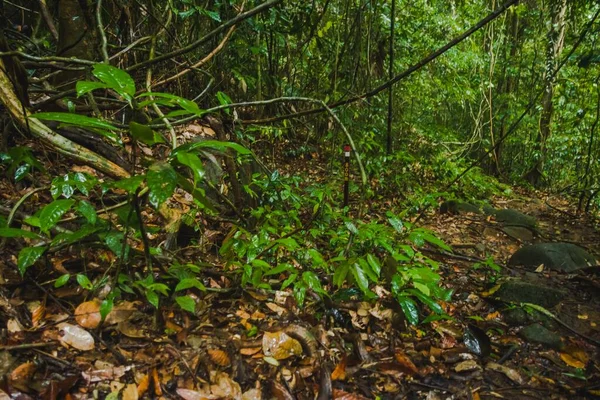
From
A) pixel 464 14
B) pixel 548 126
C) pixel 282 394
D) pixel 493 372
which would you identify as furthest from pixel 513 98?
pixel 282 394

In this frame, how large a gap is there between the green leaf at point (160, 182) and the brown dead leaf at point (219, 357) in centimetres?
95

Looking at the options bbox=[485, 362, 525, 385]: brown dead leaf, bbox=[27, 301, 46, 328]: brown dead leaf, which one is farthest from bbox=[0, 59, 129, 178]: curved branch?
bbox=[485, 362, 525, 385]: brown dead leaf

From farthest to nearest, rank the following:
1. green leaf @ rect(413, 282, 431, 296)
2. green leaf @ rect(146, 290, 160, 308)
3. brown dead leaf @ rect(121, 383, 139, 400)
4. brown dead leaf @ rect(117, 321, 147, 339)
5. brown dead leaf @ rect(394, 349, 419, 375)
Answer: green leaf @ rect(413, 282, 431, 296) < brown dead leaf @ rect(394, 349, 419, 375) < brown dead leaf @ rect(117, 321, 147, 339) < green leaf @ rect(146, 290, 160, 308) < brown dead leaf @ rect(121, 383, 139, 400)

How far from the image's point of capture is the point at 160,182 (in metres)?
1.40

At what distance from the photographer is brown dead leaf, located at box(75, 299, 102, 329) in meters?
1.89

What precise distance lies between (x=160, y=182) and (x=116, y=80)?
0.42 metres

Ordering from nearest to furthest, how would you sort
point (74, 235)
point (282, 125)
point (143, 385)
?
point (143, 385)
point (74, 235)
point (282, 125)

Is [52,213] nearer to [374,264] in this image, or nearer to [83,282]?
[83,282]

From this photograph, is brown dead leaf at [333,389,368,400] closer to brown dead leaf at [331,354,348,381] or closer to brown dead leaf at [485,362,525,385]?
brown dead leaf at [331,354,348,381]

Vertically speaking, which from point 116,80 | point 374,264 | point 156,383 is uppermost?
point 116,80

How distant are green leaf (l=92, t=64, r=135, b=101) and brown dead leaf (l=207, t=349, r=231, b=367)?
1295 mm

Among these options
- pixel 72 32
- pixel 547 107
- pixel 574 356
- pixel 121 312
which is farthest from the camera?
pixel 547 107

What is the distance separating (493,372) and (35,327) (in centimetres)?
250

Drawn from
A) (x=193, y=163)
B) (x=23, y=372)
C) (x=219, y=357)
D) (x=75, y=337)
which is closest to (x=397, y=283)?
(x=219, y=357)
